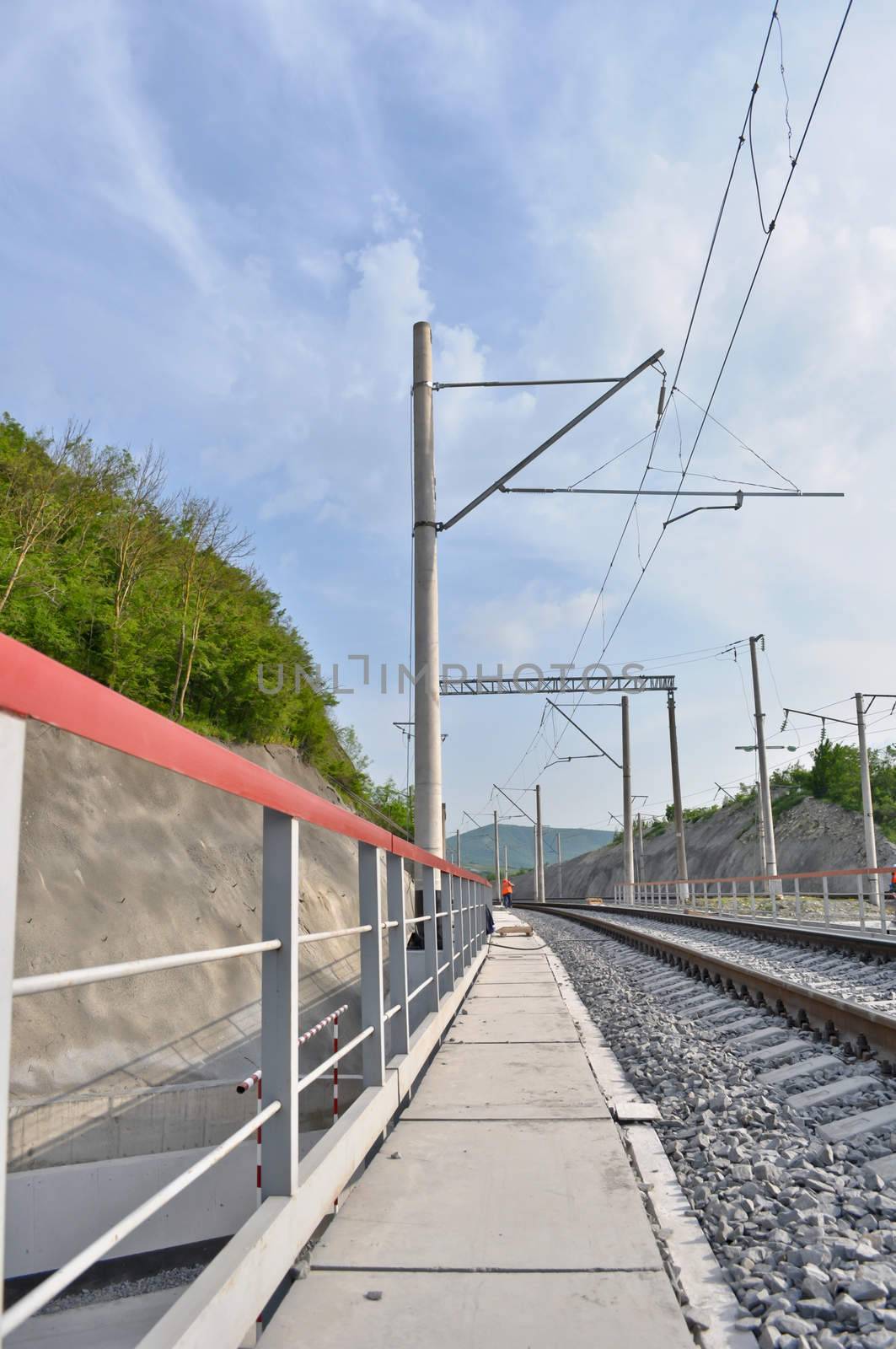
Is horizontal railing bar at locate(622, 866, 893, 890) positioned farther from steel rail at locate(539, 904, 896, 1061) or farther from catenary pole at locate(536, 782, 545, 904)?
catenary pole at locate(536, 782, 545, 904)

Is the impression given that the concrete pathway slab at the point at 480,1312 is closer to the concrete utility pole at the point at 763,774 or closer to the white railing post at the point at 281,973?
the white railing post at the point at 281,973

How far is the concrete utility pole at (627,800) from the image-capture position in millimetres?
41812

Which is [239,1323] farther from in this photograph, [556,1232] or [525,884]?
[525,884]

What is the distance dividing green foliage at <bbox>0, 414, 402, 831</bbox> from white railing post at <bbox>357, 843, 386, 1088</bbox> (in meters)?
13.4

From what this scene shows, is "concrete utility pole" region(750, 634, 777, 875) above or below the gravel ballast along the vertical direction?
above

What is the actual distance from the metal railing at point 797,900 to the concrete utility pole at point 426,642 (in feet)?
21.2

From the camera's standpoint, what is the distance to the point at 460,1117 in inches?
203

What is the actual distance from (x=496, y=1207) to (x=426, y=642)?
781cm

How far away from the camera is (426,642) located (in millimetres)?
11062

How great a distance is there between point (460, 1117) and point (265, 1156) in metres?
2.43

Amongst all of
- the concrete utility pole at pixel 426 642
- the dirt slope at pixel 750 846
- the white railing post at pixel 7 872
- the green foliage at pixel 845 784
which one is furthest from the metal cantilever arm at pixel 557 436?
the green foliage at pixel 845 784

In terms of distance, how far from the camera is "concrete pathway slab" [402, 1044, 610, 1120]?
5254 millimetres

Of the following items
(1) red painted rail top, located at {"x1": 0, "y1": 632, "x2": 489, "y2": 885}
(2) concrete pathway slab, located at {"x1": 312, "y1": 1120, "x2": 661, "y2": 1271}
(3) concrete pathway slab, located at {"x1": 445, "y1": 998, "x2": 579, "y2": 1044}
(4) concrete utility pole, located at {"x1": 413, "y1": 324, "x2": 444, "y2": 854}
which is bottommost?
(3) concrete pathway slab, located at {"x1": 445, "y1": 998, "x2": 579, "y2": 1044}

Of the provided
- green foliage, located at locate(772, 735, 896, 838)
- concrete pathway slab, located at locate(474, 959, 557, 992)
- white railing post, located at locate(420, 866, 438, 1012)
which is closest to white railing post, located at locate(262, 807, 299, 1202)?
white railing post, located at locate(420, 866, 438, 1012)
